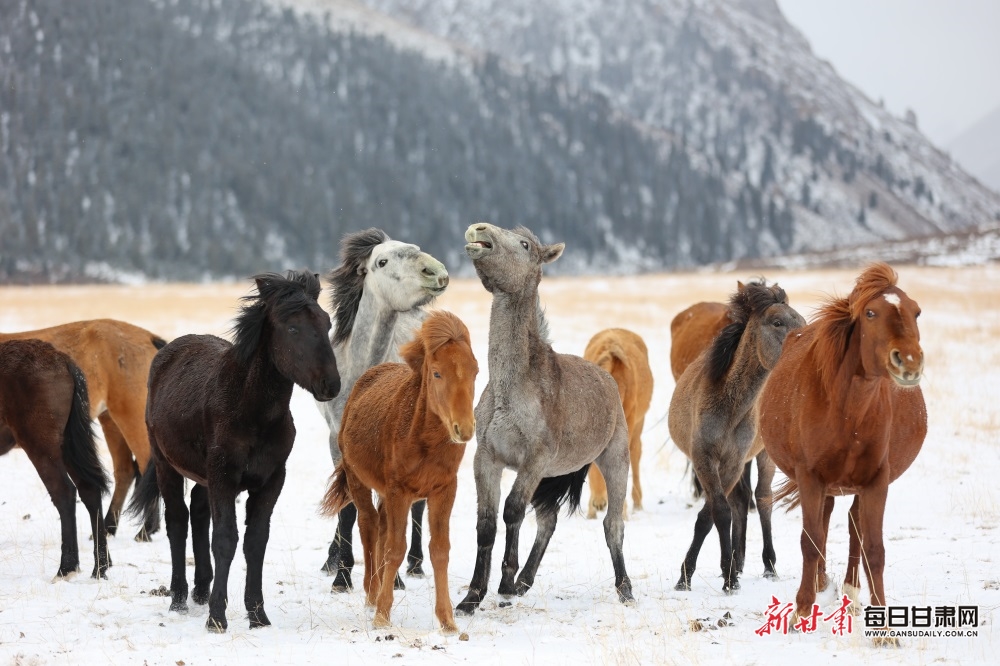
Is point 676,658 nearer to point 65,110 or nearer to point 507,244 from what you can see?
point 507,244

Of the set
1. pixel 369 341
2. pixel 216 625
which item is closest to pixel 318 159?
pixel 369 341

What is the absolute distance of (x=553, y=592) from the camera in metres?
7.15

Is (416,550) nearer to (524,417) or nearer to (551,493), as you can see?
(551,493)

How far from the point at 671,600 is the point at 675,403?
6.19 feet

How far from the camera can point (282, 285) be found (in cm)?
620

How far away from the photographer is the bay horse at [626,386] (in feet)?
33.3

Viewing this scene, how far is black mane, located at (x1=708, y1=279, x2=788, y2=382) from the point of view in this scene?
7641 millimetres

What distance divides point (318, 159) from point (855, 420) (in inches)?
4215

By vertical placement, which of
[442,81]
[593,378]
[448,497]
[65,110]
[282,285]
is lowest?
[448,497]

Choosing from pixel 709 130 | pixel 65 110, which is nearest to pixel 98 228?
pixel 65 110

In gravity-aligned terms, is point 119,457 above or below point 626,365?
below

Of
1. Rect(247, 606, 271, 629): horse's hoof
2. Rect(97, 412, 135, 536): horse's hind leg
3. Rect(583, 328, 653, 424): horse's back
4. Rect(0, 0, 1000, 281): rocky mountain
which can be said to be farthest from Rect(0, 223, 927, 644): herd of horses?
Rect(0, 0, 1000, 281): rocky mountain

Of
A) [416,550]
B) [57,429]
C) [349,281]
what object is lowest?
[416,550]

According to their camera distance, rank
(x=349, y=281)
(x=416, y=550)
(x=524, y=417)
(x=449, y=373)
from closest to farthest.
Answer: (x=449, y=373) → (x=524, y=417) → (x=416, y=550) → (x=349, y=281)
